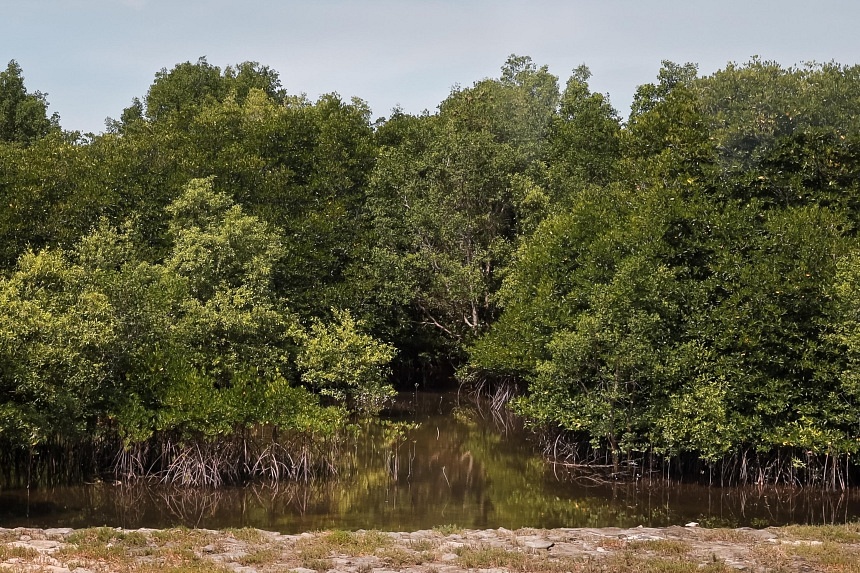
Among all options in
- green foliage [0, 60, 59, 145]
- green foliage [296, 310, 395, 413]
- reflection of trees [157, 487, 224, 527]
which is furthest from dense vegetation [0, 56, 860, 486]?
green foliage [0, 60, 59, 145]

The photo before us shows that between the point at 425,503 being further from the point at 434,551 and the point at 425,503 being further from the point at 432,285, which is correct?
the point at 432,285

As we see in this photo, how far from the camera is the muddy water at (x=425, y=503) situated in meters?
23.1

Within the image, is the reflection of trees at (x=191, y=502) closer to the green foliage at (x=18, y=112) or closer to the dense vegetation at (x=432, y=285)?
the dense vegetation at (x=432, y=285)

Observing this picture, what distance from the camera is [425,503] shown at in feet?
84.5

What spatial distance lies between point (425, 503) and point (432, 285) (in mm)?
21136

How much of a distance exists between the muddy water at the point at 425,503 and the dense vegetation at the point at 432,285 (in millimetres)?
1354

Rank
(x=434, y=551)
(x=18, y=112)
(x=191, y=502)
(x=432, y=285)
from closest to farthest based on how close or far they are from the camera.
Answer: (x=434, y=551) → (x=191, y=502) → (x=432, y=285) → (x=18, y=112)

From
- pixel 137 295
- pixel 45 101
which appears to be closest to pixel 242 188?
pixel 137 295

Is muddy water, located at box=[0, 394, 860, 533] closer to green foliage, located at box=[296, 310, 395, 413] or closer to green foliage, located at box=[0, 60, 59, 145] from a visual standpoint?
green foliage, located at box=[296, 310, 395, 413]

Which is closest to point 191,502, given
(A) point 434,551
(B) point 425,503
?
(B) point 425,503

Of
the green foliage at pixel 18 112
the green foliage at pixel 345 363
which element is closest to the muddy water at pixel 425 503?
the green foliage at pixel 345 363

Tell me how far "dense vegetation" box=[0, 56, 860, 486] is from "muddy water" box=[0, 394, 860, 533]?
4.44 feet

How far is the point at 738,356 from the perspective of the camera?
2764cm

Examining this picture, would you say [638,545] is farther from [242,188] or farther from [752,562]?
[242,188]
